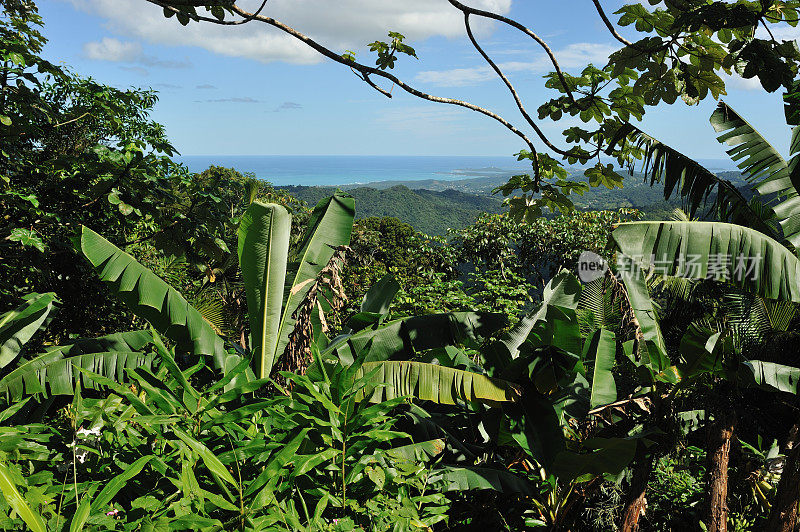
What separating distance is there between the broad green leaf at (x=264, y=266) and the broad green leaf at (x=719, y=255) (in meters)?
3.00

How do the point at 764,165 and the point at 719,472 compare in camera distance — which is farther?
the point at 764,165

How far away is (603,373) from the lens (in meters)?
4.13

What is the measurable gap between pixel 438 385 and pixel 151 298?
243 centimetres

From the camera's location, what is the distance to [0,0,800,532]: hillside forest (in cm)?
190

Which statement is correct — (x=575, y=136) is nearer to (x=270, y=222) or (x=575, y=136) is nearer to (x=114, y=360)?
(x=270, y=222)

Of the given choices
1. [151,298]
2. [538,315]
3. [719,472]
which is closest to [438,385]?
[538,315]

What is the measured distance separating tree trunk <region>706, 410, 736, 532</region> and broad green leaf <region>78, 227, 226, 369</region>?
178 inches

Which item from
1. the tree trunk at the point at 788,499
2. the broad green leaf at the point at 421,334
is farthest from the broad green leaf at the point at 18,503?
the tree trunk at the point at 788,499

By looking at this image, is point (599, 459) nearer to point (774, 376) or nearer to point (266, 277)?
point (774, 376)

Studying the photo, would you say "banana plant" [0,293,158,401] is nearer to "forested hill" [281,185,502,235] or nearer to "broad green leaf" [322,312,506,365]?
"broad green leaf" [322,312,506,365]

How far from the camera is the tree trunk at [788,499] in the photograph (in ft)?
13.8

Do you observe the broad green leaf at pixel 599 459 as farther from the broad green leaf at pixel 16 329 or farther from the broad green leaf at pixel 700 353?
the broad green leaf at pixel 16 329

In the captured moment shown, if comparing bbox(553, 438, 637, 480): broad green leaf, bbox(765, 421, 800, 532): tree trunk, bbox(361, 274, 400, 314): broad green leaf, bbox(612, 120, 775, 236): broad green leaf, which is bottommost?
bbox(765, 421, 800, 532): tree trunk

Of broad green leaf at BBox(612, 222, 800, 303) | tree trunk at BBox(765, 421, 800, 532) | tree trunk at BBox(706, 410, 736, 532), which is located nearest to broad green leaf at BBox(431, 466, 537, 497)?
tree trunk at BBox(706, 410, 736, 532)
